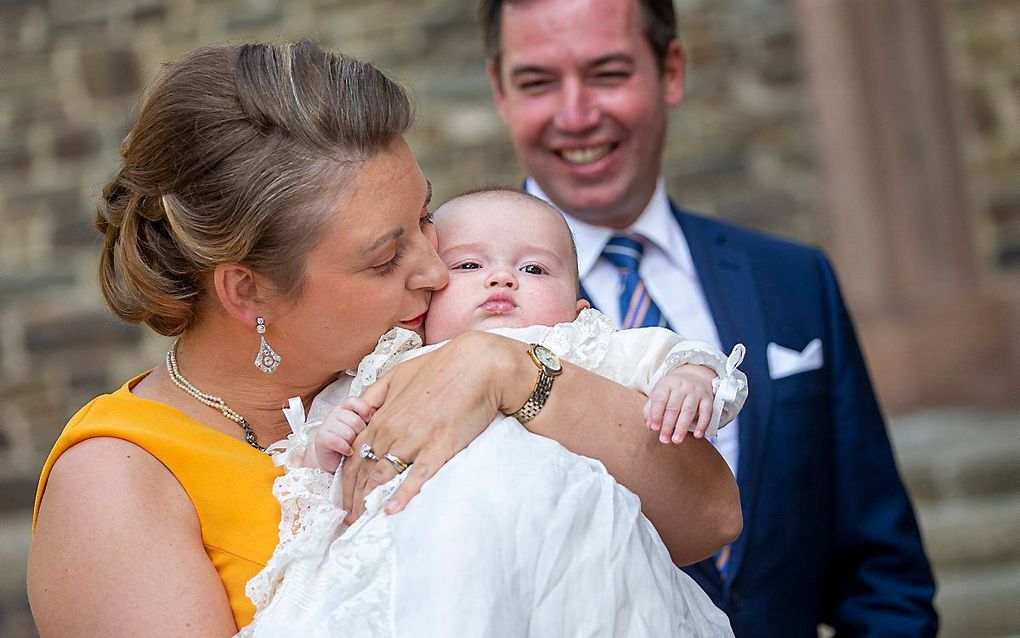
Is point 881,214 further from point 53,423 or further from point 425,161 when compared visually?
point 53,423

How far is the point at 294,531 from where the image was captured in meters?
1.91

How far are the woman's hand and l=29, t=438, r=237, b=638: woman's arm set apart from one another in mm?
259

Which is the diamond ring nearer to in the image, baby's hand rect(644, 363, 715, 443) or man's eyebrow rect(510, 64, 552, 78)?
baby's hand rect(644, 363, 715, 443)

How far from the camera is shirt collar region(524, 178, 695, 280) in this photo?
9.93 ft

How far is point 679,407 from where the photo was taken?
1.83m

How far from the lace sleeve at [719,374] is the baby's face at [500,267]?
315 millimetres

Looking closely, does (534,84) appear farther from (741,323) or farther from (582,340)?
(582,340)

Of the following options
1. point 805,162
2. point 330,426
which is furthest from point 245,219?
point 805,162

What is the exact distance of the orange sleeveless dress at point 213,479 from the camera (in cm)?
191

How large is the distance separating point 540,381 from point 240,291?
56 cm

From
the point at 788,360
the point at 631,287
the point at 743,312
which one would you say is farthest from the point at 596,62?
the point at 788,360

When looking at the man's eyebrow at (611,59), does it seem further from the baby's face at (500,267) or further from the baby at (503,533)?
the baby at (503,533)

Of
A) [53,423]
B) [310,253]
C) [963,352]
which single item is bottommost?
[963,352]

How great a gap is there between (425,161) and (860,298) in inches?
90.5
